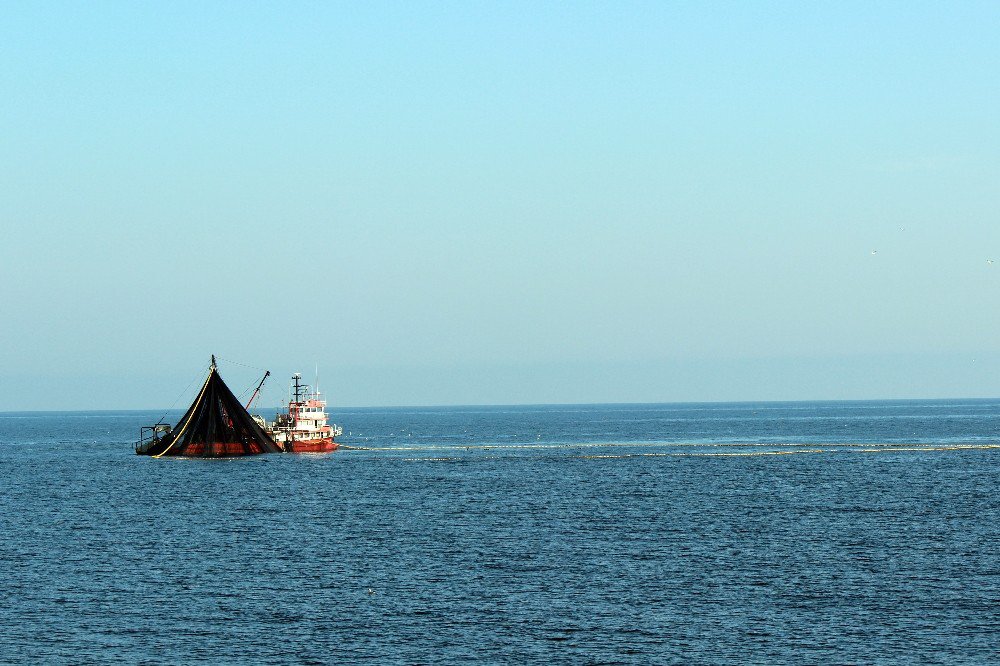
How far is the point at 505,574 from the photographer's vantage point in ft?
229

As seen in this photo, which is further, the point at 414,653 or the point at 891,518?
the point at 891,518

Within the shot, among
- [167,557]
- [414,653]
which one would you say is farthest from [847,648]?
[167,557]

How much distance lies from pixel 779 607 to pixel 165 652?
95.5ft

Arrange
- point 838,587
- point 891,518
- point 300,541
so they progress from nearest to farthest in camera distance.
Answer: point 838,587, point 300,541, point 891,518

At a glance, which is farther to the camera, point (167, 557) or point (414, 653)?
point (167, 557)

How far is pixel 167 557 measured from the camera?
78125mm

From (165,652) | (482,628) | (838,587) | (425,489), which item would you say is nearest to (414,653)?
(482,628)

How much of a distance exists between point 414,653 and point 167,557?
32.0m

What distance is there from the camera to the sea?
5250cm

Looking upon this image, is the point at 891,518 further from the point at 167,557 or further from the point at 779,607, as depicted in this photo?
the point at 167,557

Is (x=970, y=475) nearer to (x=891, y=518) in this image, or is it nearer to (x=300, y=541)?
(x=891, y=518)

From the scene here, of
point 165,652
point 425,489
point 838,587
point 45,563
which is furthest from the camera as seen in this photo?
point 425,489

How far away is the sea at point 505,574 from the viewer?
52.5m

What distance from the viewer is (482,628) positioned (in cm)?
5584
